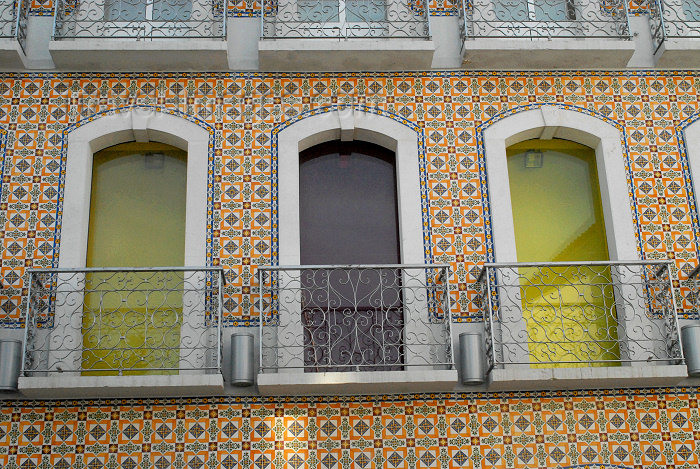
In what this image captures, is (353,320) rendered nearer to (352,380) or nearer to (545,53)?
(352,380)

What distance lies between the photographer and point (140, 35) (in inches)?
482

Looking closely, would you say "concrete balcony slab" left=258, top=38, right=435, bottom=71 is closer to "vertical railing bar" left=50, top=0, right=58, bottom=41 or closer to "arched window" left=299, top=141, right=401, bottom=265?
"arched window" left=299, top=141, right=401, bottom=265

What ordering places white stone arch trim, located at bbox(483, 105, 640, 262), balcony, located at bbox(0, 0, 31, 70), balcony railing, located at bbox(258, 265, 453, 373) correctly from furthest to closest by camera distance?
balcony, located at bbox(0, 0, 31, 70) → white stone arch trim, located at bbox(483, 105, 640, 262) → balcony railing, located at bbox(258, 265, 453, 373)

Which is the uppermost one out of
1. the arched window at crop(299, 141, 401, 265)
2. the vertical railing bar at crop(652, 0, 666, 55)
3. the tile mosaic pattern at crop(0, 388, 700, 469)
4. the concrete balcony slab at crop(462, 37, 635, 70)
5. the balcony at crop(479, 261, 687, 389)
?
the vertical railing bar at crop(652, 0, 666, 55)

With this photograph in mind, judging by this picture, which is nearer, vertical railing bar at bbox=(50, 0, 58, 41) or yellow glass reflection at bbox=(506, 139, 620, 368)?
yellow glass reflection at bbox=(506, 139, 620, 368)

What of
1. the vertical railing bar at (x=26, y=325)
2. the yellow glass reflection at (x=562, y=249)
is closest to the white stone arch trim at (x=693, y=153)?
the yellow glass reflection at (x=562, y=249)

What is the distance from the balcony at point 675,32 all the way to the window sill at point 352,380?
14.0ft

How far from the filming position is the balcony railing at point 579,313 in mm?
10680

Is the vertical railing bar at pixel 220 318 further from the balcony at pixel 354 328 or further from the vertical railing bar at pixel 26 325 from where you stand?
the vertical railing bar at pixel 26 325

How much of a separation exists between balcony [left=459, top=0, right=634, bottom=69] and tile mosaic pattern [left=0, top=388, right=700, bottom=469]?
11.6 ft

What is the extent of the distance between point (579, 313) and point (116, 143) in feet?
16.1

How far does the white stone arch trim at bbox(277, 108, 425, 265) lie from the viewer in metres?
11.1

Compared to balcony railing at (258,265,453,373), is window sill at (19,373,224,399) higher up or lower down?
lower down

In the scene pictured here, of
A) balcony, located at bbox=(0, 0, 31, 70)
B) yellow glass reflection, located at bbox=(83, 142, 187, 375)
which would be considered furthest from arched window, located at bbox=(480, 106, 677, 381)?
balcony, located at bbox=(0, 0, 31, 70)
